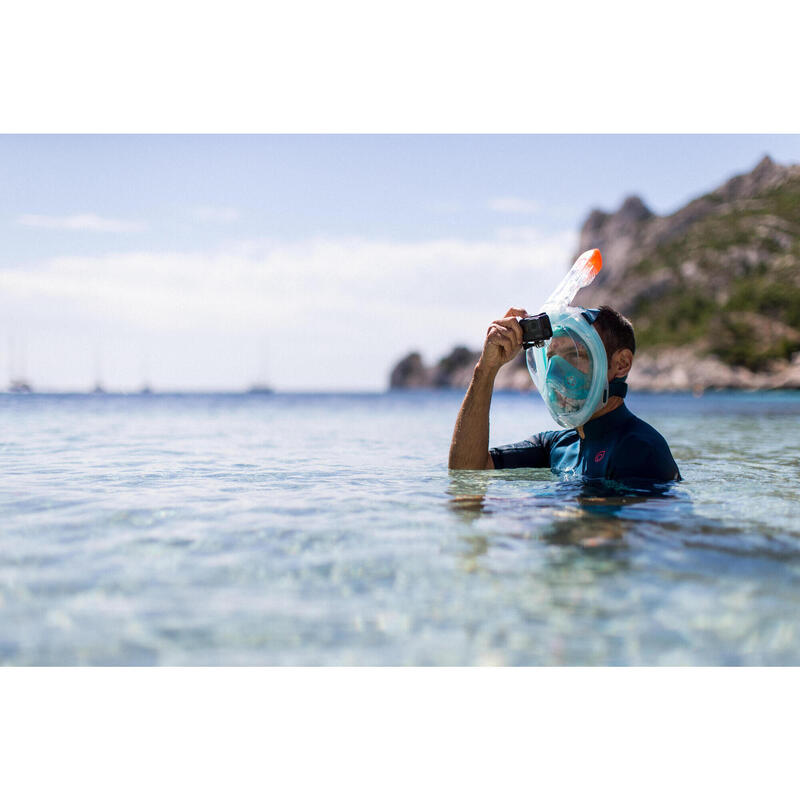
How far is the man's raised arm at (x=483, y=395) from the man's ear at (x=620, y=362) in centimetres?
72

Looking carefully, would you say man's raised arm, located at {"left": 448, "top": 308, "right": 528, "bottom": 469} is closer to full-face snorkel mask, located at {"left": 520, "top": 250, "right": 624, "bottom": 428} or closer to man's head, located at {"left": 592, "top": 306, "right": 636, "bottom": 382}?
full-face snorkel mask, located at {"left": 520, "top": 250, "right": 624, "bottom": 428}

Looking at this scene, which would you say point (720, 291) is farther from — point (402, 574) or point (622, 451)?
point (402, 574)

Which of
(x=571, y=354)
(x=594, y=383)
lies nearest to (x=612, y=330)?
(x=571, y=354)

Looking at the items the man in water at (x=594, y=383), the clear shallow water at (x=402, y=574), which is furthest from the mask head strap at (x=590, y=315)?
the clear shallow water at (x=402, y=574)

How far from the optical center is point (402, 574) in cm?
343

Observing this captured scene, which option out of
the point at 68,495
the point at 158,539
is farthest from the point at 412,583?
the point at 68,495

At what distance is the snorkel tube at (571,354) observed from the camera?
4.84 metres

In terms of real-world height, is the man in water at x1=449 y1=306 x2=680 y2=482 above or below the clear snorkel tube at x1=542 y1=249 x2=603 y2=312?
below

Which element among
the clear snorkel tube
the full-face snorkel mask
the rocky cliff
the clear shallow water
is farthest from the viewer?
the rocky cliff

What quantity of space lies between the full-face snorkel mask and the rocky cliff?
7262cm

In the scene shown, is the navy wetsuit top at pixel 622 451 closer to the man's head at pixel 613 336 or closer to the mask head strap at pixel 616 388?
the mask head strap at pixel 616 388

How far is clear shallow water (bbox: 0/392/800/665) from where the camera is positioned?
2605mm

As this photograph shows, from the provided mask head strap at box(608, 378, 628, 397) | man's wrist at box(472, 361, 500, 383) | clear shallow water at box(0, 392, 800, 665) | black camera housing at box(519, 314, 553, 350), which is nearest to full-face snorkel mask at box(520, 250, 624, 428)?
black camera housing at box(519, 314, 553, 350)

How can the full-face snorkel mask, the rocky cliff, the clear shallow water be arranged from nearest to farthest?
the clear shallow water < the full-face snorkel mask < the rocky cliff
